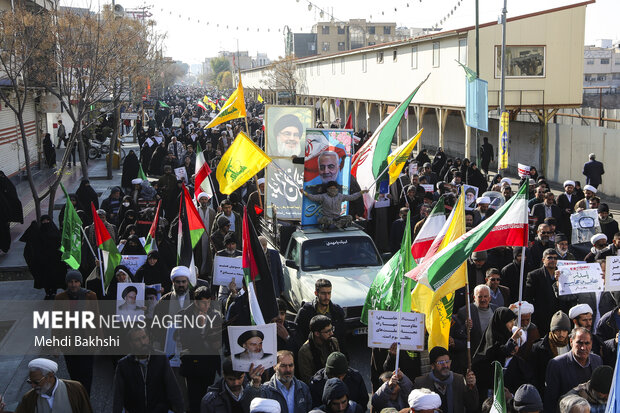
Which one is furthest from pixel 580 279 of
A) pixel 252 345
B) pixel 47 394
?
pixel 47 394

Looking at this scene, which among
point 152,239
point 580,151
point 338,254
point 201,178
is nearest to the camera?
point 338,254

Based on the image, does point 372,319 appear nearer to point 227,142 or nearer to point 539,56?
point 227,142

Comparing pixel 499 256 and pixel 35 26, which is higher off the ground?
pixel 35 26

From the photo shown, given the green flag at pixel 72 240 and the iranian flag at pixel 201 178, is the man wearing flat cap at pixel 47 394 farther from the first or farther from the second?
the iranian flag at pixel 201 178

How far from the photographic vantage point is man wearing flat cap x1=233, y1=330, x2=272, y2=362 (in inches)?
265

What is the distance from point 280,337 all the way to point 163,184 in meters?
10.2

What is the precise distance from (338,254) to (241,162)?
3148mm

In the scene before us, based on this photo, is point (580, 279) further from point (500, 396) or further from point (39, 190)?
point (39, 190)

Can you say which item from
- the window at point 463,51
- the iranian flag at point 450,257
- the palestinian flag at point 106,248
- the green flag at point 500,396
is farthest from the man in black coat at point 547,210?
the window at point 463,51

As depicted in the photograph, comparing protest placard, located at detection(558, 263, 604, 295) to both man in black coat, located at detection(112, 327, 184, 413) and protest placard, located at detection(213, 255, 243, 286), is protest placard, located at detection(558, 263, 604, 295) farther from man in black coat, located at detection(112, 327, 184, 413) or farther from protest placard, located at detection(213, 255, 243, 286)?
man in black coat, located at detection(112, 327, 184, 413)

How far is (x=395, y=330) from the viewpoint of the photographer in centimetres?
721

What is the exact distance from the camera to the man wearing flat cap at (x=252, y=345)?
6.72 metres

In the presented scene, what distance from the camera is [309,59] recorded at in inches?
2469

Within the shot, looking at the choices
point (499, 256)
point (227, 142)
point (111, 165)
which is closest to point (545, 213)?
point (499, 256)
